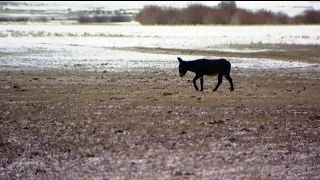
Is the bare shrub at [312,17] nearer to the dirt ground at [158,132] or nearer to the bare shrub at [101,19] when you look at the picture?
the bare shrub at [101,19]

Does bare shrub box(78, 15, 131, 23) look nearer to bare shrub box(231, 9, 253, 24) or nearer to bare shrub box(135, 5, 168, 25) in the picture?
bare shrub box(135, 5, 168, 25)

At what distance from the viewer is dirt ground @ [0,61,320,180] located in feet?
28.4

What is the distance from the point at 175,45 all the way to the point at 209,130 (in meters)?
31.9

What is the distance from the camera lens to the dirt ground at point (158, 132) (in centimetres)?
866

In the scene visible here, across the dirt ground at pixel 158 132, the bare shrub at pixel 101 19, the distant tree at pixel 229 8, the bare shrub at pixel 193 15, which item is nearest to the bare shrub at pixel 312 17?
the distant tree at pixel 229 8

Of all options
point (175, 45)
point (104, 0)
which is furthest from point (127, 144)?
point (104, 0)

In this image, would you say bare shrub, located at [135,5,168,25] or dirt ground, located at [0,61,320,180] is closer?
dirt ground, located at [0,61,320,180]

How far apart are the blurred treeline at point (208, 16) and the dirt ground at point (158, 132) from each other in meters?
53.0

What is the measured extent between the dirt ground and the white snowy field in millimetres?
9343

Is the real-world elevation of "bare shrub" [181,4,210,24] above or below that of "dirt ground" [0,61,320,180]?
above

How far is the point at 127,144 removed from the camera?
10102 mm

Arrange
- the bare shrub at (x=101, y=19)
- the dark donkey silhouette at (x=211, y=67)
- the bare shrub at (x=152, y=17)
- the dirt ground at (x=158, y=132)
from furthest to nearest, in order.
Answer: the bare shrub at (x=101, y=19)
the bare shrub at (x=152, y=17)
the dark donkey silhouette at (x=211, y=67)
the dirt ground at (x=158, y=132)

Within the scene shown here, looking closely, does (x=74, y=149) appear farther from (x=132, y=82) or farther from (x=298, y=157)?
(x=132, y=82)

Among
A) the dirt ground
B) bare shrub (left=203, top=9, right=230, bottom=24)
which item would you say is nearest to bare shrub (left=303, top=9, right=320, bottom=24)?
bare shrub (left=203, top=9, right=230, bottom=24)
